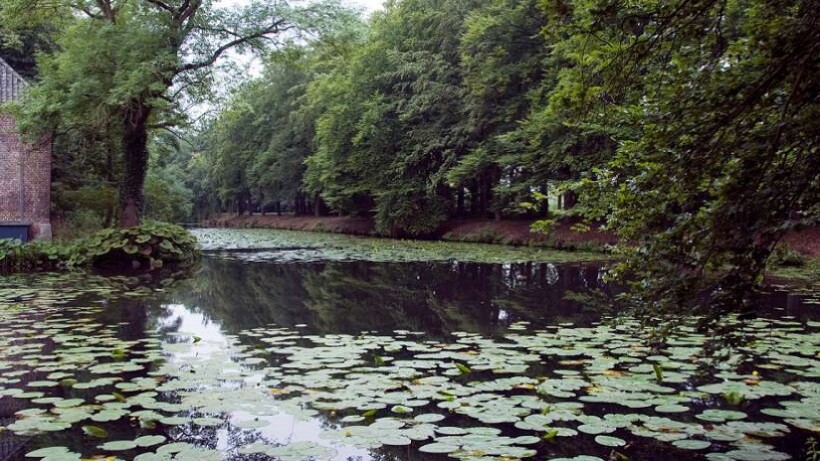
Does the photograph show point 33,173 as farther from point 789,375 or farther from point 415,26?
point 789,375

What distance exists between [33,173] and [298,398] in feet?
71.6

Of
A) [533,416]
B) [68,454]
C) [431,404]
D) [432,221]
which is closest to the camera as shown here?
[68,454]

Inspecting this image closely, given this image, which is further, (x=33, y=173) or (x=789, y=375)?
A: (x=33, y=173)

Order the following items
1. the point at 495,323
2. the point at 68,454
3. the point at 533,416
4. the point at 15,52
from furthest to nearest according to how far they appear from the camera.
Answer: the point at 15,52, the point at 495,323, the point at 533,416, the point at 68,454

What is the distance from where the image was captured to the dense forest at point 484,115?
337 centimetres

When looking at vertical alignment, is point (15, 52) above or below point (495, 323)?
above

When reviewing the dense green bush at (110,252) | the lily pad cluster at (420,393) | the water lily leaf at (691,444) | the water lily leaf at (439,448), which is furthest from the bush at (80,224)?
the water lily leaf at (691,444)

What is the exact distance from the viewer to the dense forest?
133 inches

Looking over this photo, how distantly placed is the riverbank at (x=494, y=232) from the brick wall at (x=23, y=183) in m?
17.2

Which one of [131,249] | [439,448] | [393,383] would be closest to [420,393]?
[393,383]

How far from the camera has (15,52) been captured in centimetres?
2714

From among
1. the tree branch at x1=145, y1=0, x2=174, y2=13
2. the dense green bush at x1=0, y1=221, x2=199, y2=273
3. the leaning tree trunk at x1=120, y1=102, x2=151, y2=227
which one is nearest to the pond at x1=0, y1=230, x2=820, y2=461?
the dense green bush at x1=0, y1=221, x2=199, y2=273

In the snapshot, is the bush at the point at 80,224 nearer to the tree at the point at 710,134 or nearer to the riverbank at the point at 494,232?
the riverbank at the point at 494,232

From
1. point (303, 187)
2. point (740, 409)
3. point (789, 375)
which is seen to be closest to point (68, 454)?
point (740, 409)
